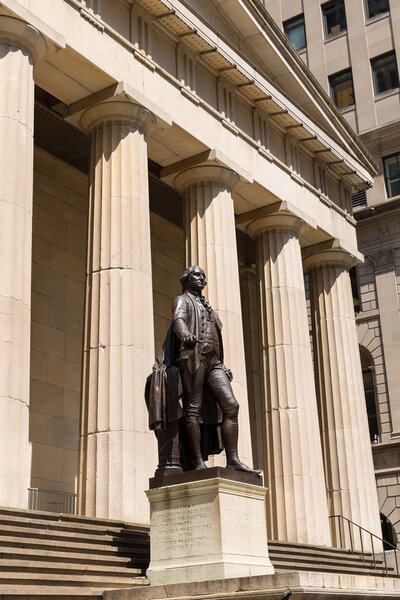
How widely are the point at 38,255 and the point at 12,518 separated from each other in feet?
46.2

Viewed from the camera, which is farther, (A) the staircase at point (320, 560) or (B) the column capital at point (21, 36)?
(A) the staircase at point (320, 560)

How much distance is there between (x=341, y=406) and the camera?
96.6ft

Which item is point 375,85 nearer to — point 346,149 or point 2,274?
point 346,149

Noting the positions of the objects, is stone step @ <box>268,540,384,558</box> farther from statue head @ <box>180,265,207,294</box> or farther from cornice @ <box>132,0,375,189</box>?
cornice @ <box>132,0,375,189</box>

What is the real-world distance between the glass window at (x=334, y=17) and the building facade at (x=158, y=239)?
→ 13.5m

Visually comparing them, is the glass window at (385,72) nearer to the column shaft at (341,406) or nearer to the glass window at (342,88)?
the glass window at (342,88)

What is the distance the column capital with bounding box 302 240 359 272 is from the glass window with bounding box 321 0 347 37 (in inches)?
691

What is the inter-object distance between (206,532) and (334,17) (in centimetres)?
3727

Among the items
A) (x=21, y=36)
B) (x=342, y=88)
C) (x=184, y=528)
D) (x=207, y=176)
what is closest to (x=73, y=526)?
(x=184, y=528)

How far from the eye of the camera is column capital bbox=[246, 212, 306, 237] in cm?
2814

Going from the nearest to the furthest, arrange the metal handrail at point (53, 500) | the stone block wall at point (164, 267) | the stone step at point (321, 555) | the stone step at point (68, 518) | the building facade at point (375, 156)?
1. the stone step at point (68, 518)
2. the stone step at point (321, 555)
3. the metal handrail at point (53, 500)
4. the stone block wall at point (164, 267)
5. the building facade at point (375, 156)

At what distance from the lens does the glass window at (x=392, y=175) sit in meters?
40.1

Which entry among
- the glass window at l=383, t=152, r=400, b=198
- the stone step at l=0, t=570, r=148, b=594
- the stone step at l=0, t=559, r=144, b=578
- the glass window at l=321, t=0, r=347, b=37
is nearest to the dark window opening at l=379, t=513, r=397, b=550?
the glass window at l=383, t=152, r=400, b=198

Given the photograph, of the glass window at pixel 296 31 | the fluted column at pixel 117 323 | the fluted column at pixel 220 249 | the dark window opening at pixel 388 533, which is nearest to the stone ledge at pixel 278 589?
the fluted column at pixel 117 323
